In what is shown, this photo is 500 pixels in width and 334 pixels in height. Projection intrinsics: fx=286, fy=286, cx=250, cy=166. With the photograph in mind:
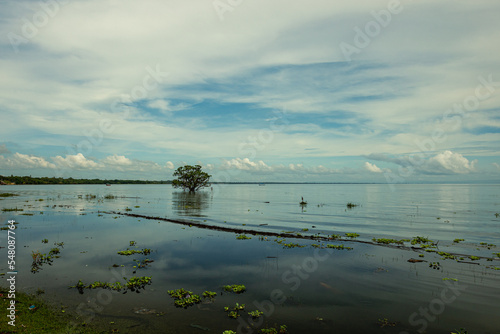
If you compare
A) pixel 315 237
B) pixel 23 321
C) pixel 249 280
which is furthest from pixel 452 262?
pixel 23 321

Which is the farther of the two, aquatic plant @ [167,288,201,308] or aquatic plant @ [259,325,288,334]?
aquatic plant @ [167,288,201,308]

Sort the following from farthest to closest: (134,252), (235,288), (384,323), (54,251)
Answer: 1. (134,252)
2. (54,251)
3. (235,288)
4. (384,323)

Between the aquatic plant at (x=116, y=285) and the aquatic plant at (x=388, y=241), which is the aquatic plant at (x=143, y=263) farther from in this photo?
the aquatic plant at (x=388, y=241)

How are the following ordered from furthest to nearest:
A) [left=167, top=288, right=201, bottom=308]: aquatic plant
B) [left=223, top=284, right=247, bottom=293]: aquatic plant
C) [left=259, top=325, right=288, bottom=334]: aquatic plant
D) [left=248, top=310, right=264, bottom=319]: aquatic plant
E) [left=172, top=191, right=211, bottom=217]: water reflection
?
1. [left=172, top=191, right=211, bottom=217]: water reflection
2. [left=223, top=284, right=247, bottom=293]: aquatic plant
3. [left=167, top=288, right=201, bottom=308]: aquatic plant
4. [left=248, top=310, right=264, bottom=319]: aquatic plant
5. [left=259, top=325, right=288, bottom=334]: aquatic plant

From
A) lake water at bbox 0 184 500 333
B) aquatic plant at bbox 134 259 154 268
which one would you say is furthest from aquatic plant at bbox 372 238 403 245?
aquatic plant at bbox 134 259 154 268

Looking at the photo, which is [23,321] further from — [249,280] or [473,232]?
[473,232]

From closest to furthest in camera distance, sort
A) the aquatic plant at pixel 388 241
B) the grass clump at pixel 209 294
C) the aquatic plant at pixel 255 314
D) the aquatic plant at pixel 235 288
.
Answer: the aquatic plant at pixel 255 314, the grass clump at pixel 209 294, the aquatic plant at pixel 235 288, the aquatic plant at pixel 388 241

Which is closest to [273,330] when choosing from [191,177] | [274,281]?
[274,281]

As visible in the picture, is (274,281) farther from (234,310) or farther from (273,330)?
(273,330)

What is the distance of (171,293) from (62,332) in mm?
5293

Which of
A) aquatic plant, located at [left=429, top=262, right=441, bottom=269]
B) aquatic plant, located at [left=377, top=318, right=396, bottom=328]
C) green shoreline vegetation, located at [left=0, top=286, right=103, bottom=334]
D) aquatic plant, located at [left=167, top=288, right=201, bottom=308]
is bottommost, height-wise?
aquatic plant, located at [left=377, top=318, right=396, bottom=328]

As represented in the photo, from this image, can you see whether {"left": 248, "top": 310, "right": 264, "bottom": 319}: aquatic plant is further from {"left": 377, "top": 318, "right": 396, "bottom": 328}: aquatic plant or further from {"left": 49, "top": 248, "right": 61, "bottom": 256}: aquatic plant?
{"left": 49, "top": 248, "right": 61, "bottom": 256}: aquatic plant

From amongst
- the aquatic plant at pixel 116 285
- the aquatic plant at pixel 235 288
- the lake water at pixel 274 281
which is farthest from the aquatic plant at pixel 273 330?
the aquatic plant at pixel 116 285

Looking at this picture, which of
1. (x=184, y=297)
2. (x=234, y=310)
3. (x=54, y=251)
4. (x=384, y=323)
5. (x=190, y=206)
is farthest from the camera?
(x=190, y=206)
